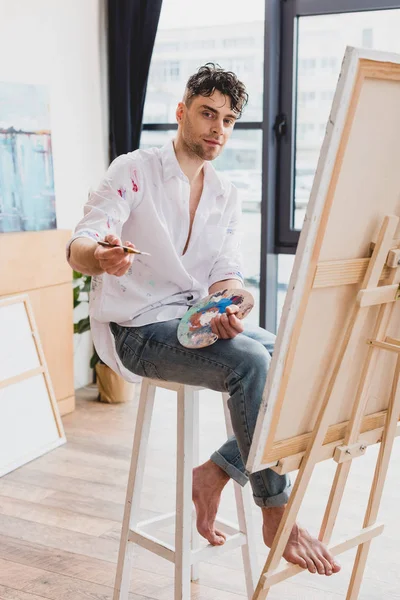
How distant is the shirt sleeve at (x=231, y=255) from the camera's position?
7.25 ft

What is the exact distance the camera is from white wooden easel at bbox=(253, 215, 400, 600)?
161 centimetres

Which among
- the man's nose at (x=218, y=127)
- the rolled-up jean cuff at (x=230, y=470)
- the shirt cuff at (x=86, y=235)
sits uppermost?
the man's nose at (x=218, y=127)

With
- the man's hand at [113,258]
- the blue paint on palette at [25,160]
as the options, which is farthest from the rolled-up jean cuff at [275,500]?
the blue paint on palette at [25,160]

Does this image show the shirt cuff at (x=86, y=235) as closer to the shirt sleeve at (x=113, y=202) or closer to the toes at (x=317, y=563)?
the shirt sleeve at (x=113, y=202)

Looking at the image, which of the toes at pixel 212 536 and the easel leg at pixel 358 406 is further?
the toes at pixel 212 536

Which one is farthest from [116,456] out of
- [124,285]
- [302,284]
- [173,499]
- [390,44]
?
[390,44]

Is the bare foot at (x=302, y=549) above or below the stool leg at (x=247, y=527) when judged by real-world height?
above

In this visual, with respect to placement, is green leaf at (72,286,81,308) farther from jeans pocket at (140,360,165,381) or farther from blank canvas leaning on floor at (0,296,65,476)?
jeans pocket at (140,360,165,381)

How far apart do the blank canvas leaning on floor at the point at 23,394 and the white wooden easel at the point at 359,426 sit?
1.74 metres

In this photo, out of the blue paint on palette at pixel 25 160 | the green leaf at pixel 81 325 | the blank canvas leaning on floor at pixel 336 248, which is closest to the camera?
the blank canvas leaning on floor at pixel 336 248

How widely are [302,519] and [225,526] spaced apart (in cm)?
61

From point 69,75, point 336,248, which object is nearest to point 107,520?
point 336,248

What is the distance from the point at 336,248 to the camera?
61.0 inches

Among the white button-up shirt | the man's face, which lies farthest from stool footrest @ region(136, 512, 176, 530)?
the man's face
